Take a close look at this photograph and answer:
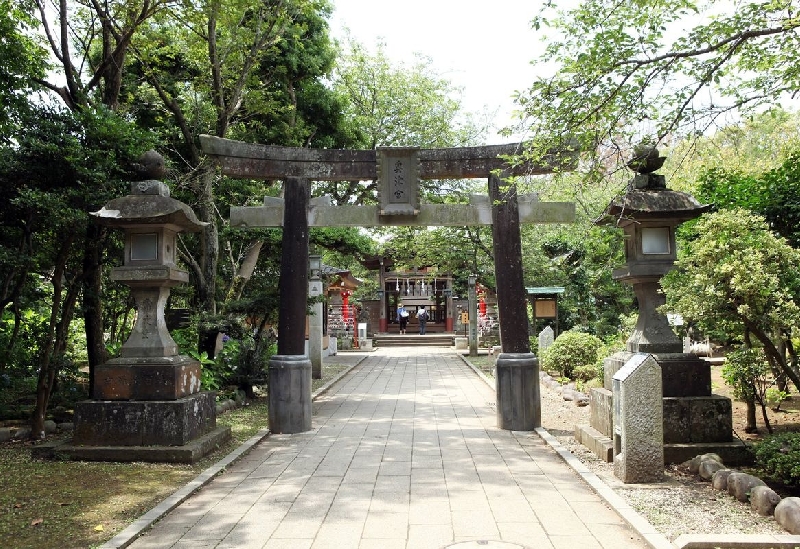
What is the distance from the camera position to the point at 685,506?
5320 mm

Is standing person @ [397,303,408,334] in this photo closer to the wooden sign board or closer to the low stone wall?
the wooden sign board

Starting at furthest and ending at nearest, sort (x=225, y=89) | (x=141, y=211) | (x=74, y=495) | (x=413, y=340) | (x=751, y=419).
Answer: (x=413, y=340) → (x=225, y=89) → (x=751, y=419) → (x=141, y=211) → (x=74, y=495)

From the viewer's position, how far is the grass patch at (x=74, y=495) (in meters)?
4.84

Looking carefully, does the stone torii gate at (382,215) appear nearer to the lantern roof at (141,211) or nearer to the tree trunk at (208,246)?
the lantern roof at (141,211)

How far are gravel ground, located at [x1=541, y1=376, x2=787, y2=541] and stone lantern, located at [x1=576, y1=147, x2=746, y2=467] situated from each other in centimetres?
44

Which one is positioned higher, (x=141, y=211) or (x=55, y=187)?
(x=55, y=187)

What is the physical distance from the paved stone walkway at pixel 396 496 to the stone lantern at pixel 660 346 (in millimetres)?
1109

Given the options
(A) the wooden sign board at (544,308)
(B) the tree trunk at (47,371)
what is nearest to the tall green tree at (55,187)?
(B) the tree trunk at (47,371)

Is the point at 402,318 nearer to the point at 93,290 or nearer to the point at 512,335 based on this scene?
the point at 512,335

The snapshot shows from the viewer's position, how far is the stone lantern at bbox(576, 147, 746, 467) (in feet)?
22.6

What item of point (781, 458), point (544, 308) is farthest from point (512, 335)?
point (544, 308)

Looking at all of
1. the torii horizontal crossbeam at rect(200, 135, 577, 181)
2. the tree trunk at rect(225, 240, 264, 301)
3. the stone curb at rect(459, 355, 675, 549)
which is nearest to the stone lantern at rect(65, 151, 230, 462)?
the torii horizontal crossbeam at rect(200, 135, 577, 181)

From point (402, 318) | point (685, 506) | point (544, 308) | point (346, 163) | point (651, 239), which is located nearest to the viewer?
point (685, 506)

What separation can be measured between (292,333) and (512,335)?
3430 mm
